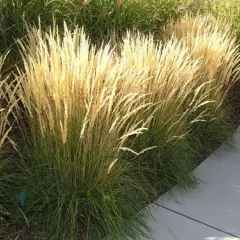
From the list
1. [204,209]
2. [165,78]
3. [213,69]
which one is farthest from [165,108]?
[213,69]

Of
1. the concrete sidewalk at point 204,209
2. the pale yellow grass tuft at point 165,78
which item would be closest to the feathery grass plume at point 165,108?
the pale yellow grass tuft at point 165,78

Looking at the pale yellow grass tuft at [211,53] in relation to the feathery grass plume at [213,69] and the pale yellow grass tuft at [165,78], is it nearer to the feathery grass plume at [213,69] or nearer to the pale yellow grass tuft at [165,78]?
the feathery grass plume at [213,69]

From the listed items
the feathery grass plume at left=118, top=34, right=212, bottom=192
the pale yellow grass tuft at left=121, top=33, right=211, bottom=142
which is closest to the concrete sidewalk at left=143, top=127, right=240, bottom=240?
the feathery grass plume at left=118, top=34, right=212, bottom=192

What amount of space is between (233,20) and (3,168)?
4.41 metres

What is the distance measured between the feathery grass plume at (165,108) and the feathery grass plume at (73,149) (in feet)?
1.74

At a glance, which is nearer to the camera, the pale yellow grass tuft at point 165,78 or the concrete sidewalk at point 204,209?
the concrete sidewalk at point 204,209

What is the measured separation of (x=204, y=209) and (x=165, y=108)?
33.6 inches

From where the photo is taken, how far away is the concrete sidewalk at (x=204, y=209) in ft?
11.1

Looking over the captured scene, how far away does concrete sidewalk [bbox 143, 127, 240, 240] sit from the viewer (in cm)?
339

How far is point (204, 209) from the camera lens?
3740 millimetres

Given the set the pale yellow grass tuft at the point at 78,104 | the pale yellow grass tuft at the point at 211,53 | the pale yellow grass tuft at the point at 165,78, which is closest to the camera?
the pale yellow grass tuft at the point at 78,104

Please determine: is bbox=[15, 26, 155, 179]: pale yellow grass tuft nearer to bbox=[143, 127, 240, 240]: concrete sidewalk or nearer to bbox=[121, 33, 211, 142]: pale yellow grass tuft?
bbox=[121, 33, 211, 142]: pale yellow grass tuft

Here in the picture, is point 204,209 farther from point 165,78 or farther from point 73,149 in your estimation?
point 73,149

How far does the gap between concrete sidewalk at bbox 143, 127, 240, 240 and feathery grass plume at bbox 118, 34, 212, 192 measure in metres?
0.17
